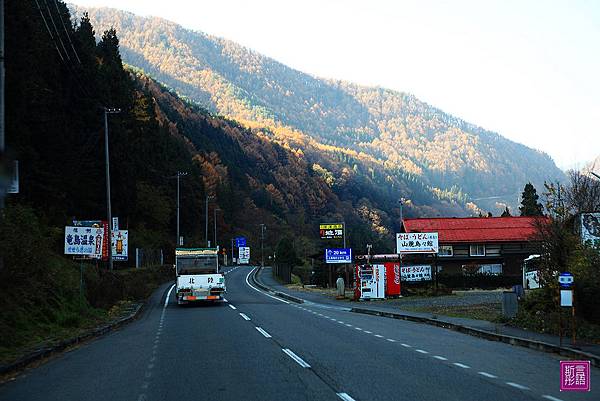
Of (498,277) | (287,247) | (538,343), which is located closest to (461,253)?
(498,277)

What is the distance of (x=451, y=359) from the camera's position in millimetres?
13922

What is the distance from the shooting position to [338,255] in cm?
5278

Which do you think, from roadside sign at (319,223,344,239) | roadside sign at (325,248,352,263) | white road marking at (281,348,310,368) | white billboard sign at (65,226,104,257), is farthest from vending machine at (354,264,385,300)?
roadside sign at (319,223,344,239)

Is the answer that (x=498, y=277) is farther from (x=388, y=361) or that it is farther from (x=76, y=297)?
(x=388, y=361)

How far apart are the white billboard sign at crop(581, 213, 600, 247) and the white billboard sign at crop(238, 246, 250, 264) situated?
332ft

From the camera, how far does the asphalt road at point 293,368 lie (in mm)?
9883

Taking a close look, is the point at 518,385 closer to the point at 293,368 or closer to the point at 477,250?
the point at 293,368

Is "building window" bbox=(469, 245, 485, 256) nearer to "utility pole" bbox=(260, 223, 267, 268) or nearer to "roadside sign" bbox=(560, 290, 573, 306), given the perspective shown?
"roadside sign" bbox=(560, 290, 573, 306)

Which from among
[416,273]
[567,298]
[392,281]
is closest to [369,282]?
[392,281]

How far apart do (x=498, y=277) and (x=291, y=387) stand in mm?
51289

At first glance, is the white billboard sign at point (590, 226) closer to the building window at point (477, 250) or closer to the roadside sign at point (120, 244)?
the roadside sign at point (120, 244)

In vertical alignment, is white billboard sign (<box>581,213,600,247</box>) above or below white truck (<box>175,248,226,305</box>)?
above

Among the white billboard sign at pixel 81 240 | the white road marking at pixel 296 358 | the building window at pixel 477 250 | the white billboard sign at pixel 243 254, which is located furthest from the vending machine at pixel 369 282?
the white billboard sign at pixel 243 254

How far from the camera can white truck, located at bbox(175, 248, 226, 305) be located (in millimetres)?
35094
